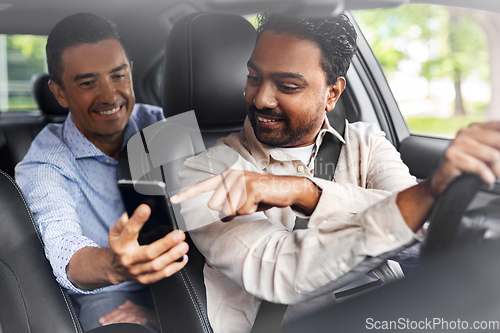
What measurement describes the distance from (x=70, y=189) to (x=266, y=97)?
79cm

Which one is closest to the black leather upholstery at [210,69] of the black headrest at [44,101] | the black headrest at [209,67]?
the black headrest at [209,67]

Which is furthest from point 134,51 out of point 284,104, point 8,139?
point 8,139

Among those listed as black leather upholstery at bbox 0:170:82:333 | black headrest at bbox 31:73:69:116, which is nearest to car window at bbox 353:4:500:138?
black leather upholstery at bbox 0:170:82:333

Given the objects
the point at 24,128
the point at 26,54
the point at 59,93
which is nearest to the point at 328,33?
the point at 59,93

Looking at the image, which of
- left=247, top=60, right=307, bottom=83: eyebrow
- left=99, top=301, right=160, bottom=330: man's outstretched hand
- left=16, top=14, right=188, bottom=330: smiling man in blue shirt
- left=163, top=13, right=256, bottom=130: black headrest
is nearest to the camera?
left=247, top=60, right=307, bottom=83: eyebrow

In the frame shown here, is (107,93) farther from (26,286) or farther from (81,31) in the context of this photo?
(26,286)

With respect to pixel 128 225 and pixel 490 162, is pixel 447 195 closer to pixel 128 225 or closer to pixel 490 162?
pixel 490 162

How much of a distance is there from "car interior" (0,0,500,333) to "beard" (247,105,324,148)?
5cm

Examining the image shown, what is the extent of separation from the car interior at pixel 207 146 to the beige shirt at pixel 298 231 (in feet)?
0.13

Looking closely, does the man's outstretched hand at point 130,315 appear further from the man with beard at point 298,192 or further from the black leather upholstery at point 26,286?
the man with beard at point 298,192

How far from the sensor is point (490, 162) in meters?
0.54

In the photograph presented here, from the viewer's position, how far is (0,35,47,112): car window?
1403mm

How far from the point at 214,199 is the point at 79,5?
0.65 metres

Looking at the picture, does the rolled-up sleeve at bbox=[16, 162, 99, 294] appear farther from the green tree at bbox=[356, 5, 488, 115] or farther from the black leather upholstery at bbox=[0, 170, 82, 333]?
the green tree at bbox=[356, 5, 488, 115]
